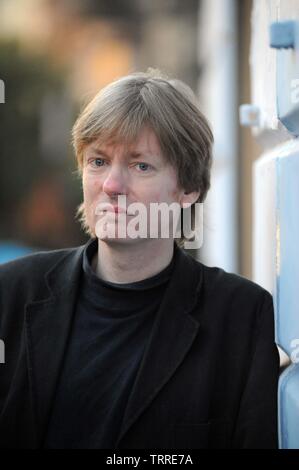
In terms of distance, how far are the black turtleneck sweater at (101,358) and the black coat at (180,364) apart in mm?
30

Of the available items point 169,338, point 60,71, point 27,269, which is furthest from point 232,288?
point 60,71

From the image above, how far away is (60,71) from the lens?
6.58 m

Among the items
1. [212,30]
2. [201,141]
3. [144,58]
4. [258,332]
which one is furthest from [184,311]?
[144,58]

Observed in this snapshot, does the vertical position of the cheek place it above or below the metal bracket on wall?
below

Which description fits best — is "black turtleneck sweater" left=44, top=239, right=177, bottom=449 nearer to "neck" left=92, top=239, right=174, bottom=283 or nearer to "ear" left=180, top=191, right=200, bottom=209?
"neck" left=92, top=239, right=174, bottom=283

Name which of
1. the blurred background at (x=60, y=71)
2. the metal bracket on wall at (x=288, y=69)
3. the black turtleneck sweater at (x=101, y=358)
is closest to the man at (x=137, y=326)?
the black turtleneck sweater at (x=101, y=358)

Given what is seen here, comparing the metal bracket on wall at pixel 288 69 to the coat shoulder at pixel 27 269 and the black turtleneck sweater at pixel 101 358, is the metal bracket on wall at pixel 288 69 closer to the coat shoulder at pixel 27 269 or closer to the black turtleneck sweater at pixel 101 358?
the black turtleneck sweater at pixel 101 358

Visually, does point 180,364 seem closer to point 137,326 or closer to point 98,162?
point 137,326

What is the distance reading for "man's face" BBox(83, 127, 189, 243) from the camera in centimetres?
199

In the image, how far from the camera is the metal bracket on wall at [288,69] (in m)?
1.72

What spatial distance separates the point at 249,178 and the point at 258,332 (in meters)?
2.43

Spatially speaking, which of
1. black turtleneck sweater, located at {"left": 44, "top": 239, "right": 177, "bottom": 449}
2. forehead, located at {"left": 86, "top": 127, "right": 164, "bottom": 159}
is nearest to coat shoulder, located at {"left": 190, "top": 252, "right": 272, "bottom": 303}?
black turtleneck sweater, located at {"left": 44, "top": 239, "right": 177, "bottom": 449}

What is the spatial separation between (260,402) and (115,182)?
61 centimetres
